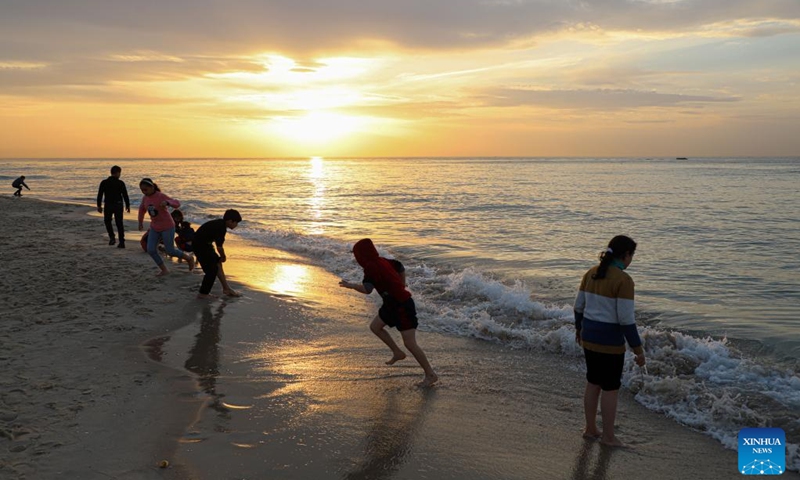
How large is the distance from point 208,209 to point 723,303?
25635 mm

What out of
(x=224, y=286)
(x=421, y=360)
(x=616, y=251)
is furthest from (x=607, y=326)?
(x=224, y=286)

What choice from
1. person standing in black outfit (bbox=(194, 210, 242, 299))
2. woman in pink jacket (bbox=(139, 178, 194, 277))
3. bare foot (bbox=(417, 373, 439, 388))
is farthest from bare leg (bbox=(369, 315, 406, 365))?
woman in pink jacket (bbox=(139, 178, 194, 277))

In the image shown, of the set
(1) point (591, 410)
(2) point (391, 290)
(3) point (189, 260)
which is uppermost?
(2) point (391, 290)

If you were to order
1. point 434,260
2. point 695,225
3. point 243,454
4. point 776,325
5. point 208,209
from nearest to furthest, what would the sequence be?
1. point 243,454
2. point 776,325
3. point 434,260
4. point 695,225
5. point 208,209

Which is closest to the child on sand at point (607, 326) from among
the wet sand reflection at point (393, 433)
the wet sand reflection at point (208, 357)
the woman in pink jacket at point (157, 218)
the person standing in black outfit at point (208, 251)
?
the wet sand reflection at point (393, 433)

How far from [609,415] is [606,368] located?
0.40 meters

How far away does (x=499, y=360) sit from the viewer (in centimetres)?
699

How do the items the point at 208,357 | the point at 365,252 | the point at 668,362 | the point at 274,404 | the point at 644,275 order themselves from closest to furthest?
the point at 274,404
the point at 365,252
the point at 208,357
the point at 668,362
the point at 644,275

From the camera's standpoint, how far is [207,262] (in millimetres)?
9102

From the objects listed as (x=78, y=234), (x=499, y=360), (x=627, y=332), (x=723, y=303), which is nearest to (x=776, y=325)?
(x=723, y=303)

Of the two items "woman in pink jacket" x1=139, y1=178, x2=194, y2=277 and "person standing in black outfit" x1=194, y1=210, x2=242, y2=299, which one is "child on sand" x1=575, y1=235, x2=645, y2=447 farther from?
"woman in pink jacket" x1=139, y1=178, x2=194, y2=277

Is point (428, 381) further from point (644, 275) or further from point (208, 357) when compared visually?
point (644, 275)

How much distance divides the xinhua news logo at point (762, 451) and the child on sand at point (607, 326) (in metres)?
0.96

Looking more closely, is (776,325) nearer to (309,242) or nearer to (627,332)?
(627,332)
